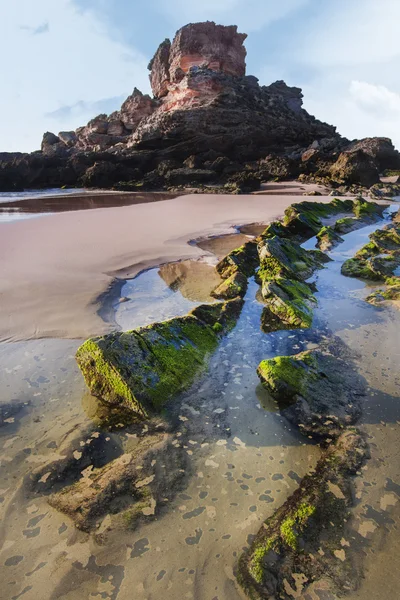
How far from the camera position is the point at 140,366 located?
382cm

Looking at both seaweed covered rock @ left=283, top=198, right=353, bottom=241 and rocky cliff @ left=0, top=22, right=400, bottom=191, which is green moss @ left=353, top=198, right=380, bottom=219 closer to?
seaweed covered rock @ left=283, top=198, right=353, bottom=241

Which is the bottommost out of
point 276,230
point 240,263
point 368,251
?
point 368,251

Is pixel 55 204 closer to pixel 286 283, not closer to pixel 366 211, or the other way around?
pixel 366 211

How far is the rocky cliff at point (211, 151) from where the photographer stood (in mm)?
34969

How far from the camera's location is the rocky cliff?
115 feet

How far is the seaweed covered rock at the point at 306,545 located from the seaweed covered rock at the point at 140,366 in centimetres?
162

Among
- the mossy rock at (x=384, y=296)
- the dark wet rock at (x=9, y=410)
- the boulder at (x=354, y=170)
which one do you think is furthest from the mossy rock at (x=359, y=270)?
the boulder at (x=354, y=170)

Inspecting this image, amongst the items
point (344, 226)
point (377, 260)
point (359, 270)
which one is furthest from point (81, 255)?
point (344, 226)

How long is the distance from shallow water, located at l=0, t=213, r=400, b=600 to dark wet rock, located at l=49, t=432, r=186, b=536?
0.09m

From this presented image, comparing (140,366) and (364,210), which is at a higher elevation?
(364,210)

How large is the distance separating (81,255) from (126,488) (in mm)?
7210

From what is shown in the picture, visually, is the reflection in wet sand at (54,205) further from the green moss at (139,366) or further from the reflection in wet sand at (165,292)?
the green moss at (139,366)

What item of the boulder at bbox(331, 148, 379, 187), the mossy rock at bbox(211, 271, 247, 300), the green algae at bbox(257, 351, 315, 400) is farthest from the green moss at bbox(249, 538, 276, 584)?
the boulder at bbox(331, 148, 379, 187)

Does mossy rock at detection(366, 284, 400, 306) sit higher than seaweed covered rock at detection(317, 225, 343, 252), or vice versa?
seaweed covered rock at detection(317, 225, 343, 252)
